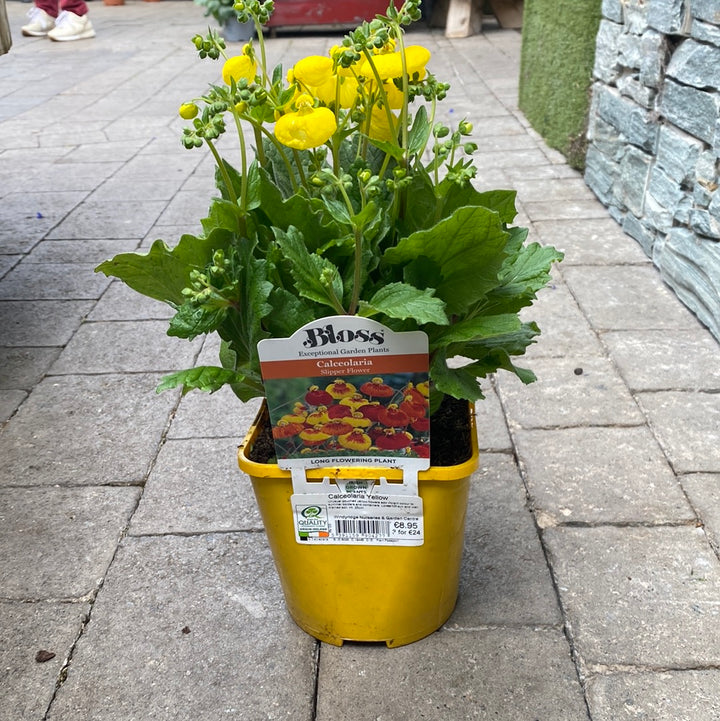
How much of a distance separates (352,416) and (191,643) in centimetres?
63

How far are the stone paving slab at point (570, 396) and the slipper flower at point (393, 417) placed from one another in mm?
1002

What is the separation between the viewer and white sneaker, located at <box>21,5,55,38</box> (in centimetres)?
889

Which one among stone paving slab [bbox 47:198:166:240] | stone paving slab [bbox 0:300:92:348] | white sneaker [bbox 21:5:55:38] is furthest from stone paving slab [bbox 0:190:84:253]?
white sneaker [bbox 21:5:55:38]

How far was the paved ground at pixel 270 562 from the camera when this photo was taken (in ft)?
4.50

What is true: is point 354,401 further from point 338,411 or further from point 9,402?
point 9,402

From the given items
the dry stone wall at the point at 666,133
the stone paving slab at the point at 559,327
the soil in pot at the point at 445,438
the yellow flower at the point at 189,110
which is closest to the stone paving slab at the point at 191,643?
the soil in pot at the point at 445,438

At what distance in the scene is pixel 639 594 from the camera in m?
1.54

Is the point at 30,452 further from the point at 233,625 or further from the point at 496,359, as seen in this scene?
the point at 496,359

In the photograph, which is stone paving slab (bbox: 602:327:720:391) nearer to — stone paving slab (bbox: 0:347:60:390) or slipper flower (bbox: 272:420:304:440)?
slipper flower (bbox: 272:420:304:440)

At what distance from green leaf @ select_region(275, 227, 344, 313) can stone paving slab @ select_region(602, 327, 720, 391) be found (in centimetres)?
140

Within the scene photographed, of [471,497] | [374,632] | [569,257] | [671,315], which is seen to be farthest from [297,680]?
[569,257]

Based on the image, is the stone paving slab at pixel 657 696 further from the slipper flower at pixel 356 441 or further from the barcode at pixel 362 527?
the slipper flower at pixel 356 441

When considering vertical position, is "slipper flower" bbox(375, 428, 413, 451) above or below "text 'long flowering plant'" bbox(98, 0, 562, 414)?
below

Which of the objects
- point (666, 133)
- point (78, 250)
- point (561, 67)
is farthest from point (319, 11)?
point (666, 133)
